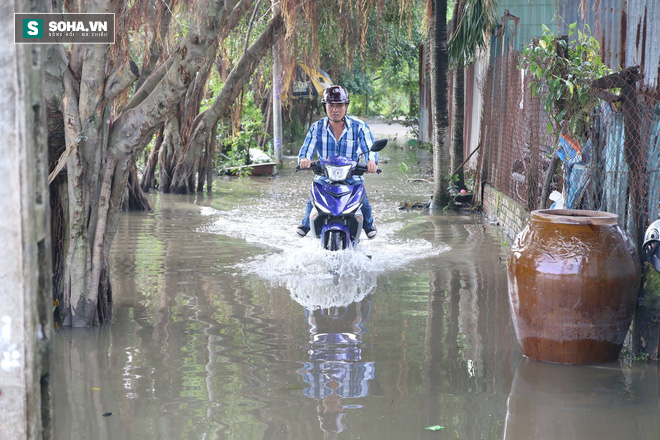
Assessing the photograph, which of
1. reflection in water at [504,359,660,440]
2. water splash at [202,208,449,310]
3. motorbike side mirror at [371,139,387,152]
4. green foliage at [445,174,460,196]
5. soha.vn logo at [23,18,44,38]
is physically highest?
soha.vn logo at [23,18,44,38]

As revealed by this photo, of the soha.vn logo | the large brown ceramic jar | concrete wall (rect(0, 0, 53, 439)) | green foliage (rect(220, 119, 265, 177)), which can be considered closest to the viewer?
concrete wall (rect(0, 0, 53, 439))

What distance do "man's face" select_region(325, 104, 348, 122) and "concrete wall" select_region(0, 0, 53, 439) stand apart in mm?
5807

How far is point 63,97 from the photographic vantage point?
603 centimetres

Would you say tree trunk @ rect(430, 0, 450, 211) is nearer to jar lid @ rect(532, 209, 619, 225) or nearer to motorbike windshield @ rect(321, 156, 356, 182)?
motorbike windshield @ rect(321, 156, 356, 182)

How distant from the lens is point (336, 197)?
814 centimetres

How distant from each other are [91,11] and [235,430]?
3.46 m

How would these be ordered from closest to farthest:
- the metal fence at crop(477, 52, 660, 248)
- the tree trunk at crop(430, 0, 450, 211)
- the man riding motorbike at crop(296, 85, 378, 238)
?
the metal fence at crop(477, 52, 660, 248) → the man riding motorbike at crop(296, 85, 378, 238) → the tree trunk at crop(430, 0, 450, 211)

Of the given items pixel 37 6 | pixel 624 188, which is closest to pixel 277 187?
pixel 624 188

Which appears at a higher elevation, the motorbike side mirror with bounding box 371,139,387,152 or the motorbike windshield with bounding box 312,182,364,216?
the motorbike side mirror with bounding box 371,139,387,152

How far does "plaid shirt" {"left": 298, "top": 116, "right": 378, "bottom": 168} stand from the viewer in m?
8.40

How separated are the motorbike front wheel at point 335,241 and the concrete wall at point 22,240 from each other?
18.6ft

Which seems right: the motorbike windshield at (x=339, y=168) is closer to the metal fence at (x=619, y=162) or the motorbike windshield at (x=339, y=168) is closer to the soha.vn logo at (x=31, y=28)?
the metal fence at (x=619, y=162)

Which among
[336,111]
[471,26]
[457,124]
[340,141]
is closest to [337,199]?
[340,141]

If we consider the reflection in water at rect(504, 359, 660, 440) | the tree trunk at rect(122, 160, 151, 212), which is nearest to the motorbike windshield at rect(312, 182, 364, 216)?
the reflection in water at rect(504, 359, 660, 440)
